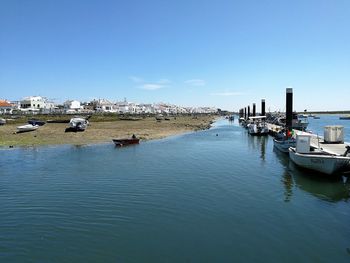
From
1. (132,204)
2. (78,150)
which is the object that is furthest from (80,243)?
(78,150)

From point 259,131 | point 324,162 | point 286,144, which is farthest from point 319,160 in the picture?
point 259,131

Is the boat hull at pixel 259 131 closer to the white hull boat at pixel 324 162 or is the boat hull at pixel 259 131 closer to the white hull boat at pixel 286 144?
the white hull boat at pixel 286 144

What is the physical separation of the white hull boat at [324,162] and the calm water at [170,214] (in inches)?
34.5

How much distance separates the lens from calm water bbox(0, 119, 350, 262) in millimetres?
12922

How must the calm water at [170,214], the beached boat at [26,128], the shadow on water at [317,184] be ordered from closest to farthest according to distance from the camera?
the calm water at [170,214]
the shadow on water at [317,184]
the beached boat at [26,128]

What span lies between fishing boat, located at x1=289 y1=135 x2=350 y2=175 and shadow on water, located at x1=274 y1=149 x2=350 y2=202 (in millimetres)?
624

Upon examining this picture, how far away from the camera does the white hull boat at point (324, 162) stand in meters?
25.2

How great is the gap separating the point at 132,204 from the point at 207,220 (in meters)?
4.65


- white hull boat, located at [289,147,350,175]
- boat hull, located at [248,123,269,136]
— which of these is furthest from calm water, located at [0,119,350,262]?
boat hull, located at [248,123,269,136]

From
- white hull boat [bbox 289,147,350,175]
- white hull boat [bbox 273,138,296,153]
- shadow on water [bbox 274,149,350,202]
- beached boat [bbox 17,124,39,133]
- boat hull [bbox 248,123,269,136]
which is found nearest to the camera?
shadow on water [bbox 274,149,350,202]

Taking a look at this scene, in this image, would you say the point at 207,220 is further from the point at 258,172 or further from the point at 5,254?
the point at 258,172

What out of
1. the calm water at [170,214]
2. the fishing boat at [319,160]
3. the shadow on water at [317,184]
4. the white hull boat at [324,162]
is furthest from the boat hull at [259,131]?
the white hull boat at [324,162]

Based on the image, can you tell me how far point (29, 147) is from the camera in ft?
147

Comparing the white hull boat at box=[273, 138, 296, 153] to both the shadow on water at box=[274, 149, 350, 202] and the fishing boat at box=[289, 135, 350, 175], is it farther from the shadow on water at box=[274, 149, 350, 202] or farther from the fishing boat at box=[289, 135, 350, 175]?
the shadow on water at box=[274, 149, 350, 202]
